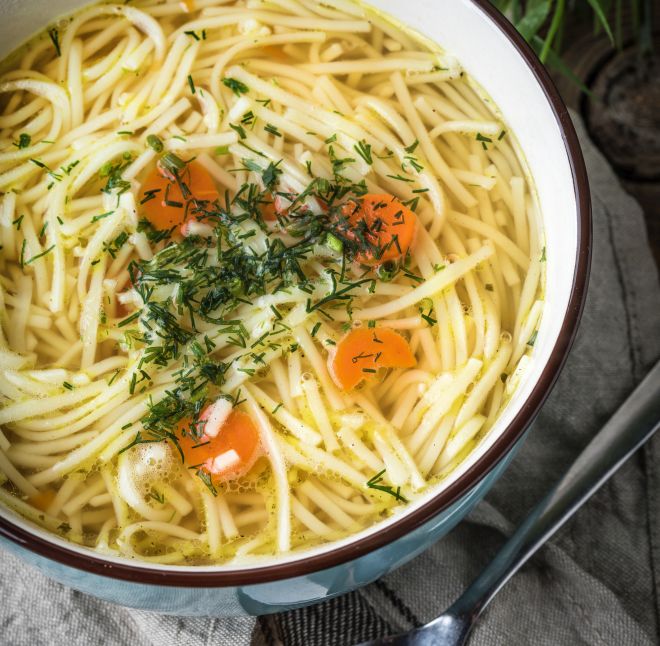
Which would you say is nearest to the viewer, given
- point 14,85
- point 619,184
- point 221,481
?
point 221,481

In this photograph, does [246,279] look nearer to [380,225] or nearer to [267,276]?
[267,276]

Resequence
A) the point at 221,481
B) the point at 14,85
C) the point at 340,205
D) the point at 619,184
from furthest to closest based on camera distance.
Answer: the point at 619,184 < the point at 14,85 < the point at 340,205 < the point at 221,481

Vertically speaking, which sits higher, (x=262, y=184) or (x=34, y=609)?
(x=262, y=184)

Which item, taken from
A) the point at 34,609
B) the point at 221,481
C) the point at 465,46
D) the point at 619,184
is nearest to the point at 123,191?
the point at 221,481

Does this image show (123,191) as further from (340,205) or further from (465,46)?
(465,46)

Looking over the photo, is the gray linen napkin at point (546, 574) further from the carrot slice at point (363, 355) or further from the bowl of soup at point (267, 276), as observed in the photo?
the carrot slice at point (363, 355)

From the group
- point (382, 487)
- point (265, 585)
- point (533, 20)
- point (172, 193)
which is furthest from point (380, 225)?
point (533, 20)

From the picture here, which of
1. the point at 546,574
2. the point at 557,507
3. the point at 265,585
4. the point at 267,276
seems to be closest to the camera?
the point at 265,585

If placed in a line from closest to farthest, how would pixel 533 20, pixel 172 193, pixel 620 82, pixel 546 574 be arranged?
pixel 172 193
pixel 546 574
pixel 533 20
pixel 620 82
